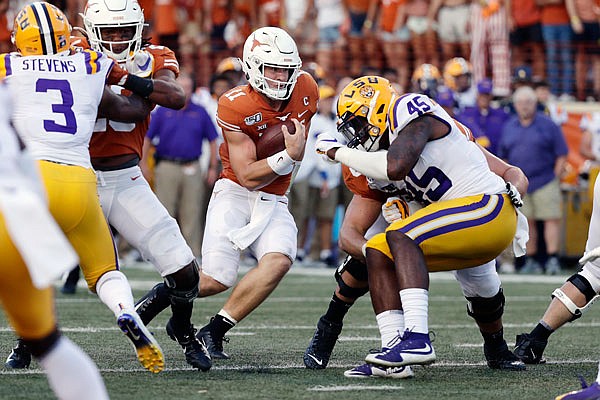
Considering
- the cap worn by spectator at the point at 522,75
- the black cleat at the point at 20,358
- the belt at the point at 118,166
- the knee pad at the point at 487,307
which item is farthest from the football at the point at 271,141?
the cap worn by spectator at the point at 522,75

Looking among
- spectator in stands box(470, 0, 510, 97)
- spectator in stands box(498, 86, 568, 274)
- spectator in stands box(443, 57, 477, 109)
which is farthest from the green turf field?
spectator in stands box(470, 0, 510, 97)

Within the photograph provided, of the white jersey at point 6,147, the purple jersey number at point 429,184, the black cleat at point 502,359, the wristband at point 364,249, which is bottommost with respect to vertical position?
the black cleat at point 502,359

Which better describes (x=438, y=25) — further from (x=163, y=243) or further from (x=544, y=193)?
(x=163, y=243)

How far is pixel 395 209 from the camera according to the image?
5691mm

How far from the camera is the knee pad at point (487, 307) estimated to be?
5570 mm

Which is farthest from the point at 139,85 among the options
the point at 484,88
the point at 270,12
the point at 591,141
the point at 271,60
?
the point at 270,12

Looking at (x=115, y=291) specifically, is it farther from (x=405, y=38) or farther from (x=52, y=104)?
(x=405, y=38)

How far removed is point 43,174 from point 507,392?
2.06 meters

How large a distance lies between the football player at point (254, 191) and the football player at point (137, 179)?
30cm

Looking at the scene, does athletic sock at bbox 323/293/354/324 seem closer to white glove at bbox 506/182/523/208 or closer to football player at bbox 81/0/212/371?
football player at bbox 81/0/212/371

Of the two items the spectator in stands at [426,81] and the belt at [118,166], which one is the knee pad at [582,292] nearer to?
the belt at [118,166]

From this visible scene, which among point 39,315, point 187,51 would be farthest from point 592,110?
point 39,315

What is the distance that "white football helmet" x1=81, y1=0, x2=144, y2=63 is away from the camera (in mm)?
5574

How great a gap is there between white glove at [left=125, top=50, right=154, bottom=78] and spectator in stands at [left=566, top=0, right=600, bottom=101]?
8489 millimetres
